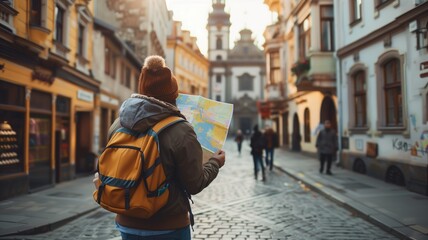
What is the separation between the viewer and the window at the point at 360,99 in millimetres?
13501

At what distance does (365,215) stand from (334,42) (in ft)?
37.5

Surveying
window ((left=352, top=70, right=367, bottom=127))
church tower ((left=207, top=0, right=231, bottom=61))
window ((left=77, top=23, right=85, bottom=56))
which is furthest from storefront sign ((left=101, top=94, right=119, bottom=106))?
church tower ((left=207, top=0, right=231, bottom=61))

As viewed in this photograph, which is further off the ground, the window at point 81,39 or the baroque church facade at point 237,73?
the baroque church facade at point 237,73

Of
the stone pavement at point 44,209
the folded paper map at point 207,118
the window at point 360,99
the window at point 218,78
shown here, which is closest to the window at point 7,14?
the stone pavement at point 44,209

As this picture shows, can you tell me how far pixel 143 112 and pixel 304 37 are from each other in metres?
19.0

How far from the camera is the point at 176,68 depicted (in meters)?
46.0

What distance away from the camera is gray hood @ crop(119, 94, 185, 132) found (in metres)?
2.07

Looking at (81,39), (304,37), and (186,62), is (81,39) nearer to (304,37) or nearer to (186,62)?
(304,37)

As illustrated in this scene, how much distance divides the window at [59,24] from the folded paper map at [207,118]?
1092cm

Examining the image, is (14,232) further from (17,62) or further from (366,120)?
(366,120)

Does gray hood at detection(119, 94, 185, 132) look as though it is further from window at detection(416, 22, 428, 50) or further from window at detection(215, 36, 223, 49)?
window at detection(215, 36, 223, 49)

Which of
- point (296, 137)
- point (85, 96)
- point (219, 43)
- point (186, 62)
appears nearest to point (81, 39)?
point (85, 96)

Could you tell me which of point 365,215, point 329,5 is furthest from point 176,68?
point 365,215

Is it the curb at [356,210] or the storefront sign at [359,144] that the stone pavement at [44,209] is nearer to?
the curb at [356,210]
